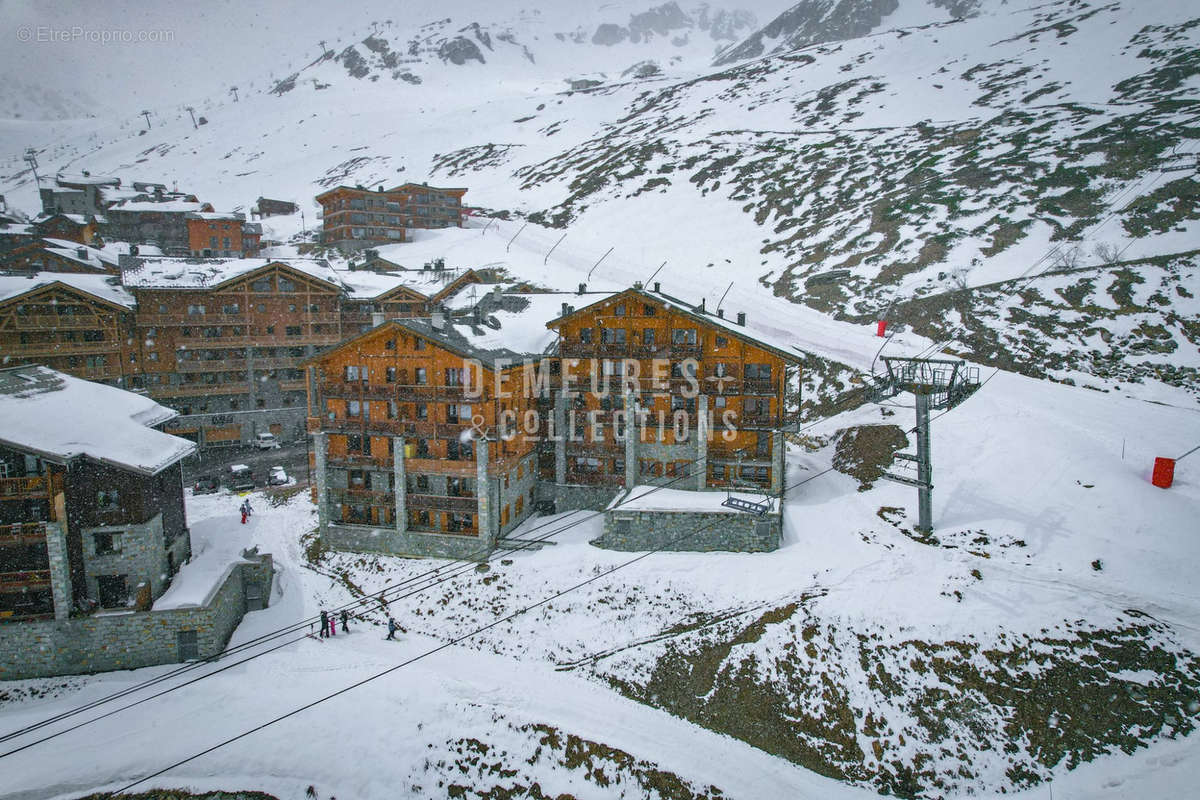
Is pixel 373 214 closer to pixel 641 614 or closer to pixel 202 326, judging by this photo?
pixel 202 326

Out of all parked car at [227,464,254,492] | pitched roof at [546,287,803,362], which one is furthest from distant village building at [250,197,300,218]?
pitched roof at [546,287,803,362]

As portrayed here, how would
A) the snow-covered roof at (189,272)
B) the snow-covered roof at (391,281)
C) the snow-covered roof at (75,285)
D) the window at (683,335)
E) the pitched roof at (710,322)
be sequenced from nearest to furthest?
the pitched roof at (710,322) < the window at (683,335) < the snow-covered roof at (75,285) < the snow-covered roof at (189,272) < the snow-covered roof at (391,281)

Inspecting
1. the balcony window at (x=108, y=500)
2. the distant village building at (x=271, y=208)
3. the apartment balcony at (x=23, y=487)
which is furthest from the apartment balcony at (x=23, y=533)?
the distant village building at (x=271, y=208)

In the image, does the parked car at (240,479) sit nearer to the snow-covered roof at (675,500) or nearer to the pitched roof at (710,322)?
the pitched roof at (710,322)

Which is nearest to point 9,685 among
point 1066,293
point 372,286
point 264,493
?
point 264,493

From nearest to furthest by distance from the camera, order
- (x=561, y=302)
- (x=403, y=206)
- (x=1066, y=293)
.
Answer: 1. (x=561, y=302)
2. (x=1066, y=293)
3. (x=403, y=206)

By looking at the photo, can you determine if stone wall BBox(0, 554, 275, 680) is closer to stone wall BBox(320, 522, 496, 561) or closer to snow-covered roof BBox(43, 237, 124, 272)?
stone wall BBox(320, 522, 496, 561)

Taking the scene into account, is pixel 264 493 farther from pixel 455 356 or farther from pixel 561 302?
pixel 561 302
